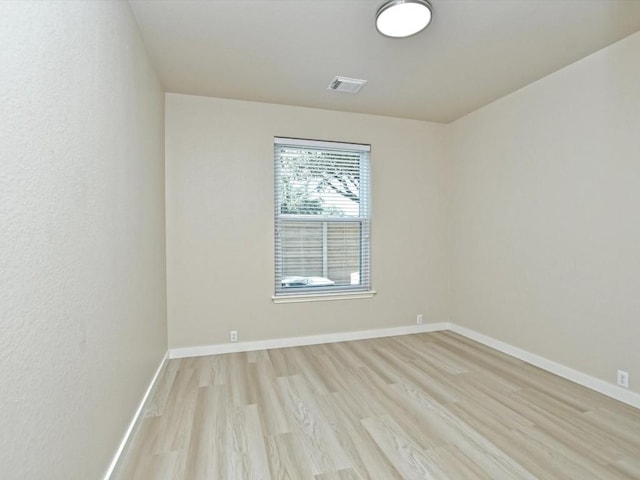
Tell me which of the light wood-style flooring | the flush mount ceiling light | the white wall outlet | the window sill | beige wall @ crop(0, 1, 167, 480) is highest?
the flush mount ceiling light

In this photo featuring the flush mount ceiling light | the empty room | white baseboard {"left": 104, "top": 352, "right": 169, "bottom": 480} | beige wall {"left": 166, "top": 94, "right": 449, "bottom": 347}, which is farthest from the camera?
beige wall {"left": 166, "top": 94, "right": 449, "bottom": 347}

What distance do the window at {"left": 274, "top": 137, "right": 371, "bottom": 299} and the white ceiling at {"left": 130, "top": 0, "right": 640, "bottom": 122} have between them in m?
0.64

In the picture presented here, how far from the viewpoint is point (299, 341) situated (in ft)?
12.0

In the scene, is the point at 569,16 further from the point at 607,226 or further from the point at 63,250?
the point at 63,250

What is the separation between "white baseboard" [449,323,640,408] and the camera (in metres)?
2.39

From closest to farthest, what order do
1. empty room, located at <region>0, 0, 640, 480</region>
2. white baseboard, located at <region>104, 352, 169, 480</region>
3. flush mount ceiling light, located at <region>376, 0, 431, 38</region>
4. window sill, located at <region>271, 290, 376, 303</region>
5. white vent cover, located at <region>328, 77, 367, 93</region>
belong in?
empty room, located at <region>0, 0, 640, 480</region> < white baseboard, located at <region>104, 352, 169, 480</region> < flush mount ceiling light, located at <region>376, 0, 431, 38</region> < white vent cover, located at <region>328, 77, 367, 93</region> < window sill, located at <region>271, 290, 376, 303</region>

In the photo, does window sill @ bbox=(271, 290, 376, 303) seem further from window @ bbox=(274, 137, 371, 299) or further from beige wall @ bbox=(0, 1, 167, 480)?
beige wall @ bbox=(0, 1, 167, 480)

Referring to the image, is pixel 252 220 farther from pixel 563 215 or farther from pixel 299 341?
pixel 563 215

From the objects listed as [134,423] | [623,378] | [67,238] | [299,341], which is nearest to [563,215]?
[623,378]

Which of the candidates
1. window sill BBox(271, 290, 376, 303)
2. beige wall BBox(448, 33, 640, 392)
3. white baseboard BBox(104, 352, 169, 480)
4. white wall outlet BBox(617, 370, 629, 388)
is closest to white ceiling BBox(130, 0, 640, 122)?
beige wall BBox(448, 33, 640, 392)

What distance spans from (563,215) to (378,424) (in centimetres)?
237

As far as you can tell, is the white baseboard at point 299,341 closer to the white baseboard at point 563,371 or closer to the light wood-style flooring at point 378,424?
the light wood-style flooring at point 378,424

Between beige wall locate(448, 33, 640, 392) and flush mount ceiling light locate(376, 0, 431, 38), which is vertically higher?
flush mount ceiling light locate(376, 0, 431, 38)

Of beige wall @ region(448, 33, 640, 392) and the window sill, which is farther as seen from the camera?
the window sill
